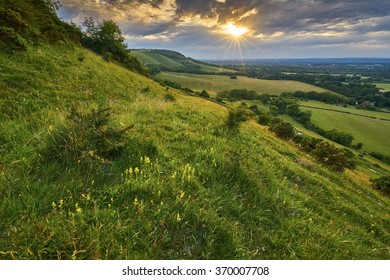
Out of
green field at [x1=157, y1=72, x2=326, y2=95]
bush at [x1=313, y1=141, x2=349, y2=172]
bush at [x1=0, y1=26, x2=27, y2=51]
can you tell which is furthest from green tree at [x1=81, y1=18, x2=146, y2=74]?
green field at [x1=157, y1=72, x2=326, y2=95]

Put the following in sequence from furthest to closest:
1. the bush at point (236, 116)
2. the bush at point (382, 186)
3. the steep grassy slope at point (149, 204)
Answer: the bush at point (382, 186) → the bush at point (236, 116) → the steep grassy slope at point (149, 204)

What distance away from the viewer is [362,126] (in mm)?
114875

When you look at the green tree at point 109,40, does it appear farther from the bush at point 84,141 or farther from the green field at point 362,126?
the green field at point 362,126

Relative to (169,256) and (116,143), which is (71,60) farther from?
(169,256)

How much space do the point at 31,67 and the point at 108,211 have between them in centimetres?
1395

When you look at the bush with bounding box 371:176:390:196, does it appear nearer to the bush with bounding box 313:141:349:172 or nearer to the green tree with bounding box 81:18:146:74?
the bush with bounding box 313:141:349:172

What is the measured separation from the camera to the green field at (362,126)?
99375 mm

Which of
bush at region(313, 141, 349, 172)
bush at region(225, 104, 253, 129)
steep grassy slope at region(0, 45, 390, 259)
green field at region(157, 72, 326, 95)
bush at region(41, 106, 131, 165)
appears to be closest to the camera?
steep grassy slope at region(0, 45, 390, 259)

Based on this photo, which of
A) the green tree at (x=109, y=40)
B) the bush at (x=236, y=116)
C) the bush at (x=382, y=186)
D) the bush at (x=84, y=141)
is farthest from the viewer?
the green tree at (x=109, y=40)

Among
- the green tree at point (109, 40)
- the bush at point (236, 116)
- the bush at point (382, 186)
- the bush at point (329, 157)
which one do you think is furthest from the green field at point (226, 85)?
the bush at point (236, 116)

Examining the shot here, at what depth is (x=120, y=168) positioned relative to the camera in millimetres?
4645

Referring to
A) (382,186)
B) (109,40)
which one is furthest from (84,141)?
(109,40)

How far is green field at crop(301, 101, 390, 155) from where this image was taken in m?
99.4
